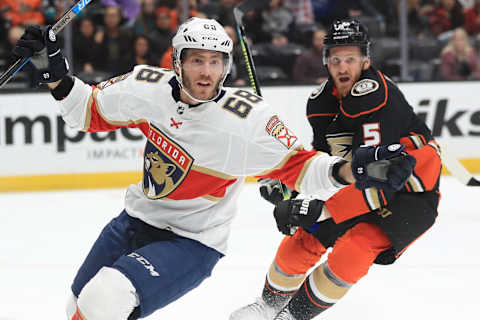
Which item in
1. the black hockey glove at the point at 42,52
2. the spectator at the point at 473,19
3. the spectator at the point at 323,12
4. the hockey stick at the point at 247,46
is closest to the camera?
the black hockey glove at the point at 42,52

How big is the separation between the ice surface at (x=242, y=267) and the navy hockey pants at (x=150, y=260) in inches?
28.8

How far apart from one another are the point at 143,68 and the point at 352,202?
33.9 inches

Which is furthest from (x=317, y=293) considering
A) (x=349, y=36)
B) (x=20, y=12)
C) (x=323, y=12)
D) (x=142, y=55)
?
(x=323, y=12)

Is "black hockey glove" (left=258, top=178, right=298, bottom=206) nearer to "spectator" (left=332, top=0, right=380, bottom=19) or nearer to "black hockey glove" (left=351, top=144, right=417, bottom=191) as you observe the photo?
"black hockey glove" (left=351, top=144, right=417, bottom=191)

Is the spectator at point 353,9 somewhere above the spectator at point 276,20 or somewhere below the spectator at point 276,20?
above

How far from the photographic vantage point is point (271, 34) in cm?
700

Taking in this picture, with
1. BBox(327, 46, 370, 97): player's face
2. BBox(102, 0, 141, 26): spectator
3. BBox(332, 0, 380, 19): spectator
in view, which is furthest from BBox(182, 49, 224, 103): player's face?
BBox(332, 0, 380, 19): spectator

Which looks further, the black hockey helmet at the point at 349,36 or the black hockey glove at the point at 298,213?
the black hockey helmet at the point at 349,36

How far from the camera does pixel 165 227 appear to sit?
8.10ft

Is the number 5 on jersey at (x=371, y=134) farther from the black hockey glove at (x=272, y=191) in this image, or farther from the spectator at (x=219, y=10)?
the spectator at (x=219, y=10)

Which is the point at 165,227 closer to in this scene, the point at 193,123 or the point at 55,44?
the point at 193,123

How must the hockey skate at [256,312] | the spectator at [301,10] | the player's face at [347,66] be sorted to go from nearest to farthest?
the player's face at [347,66]
the hockey skate at [256,312]
the spectator at [301,10]

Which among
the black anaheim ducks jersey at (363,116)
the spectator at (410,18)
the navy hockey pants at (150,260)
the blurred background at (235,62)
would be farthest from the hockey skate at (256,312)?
the spectator at (410,18)

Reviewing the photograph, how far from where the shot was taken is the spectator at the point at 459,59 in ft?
22.0
